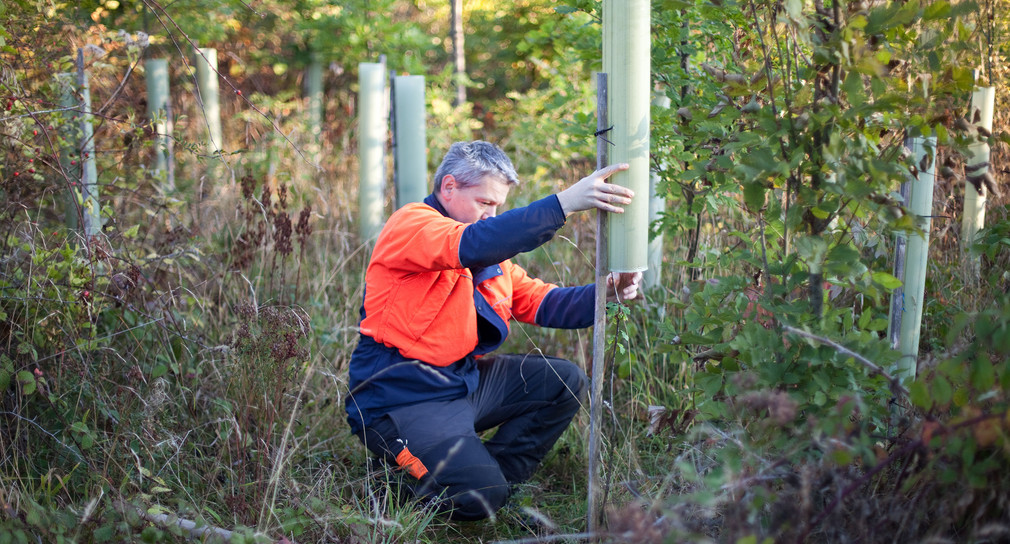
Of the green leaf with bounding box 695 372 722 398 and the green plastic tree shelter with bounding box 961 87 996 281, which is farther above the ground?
the green plastic tree shelter with bounding box 961 87 996 281

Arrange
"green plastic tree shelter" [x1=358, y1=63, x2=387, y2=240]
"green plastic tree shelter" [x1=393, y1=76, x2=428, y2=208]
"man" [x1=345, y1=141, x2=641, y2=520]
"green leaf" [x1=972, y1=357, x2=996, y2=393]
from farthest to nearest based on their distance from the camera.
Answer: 1. "green plastic tree shelter" [x1=358, y1=63, x2=387, y2=240]
2. "green plastic tree shelter" [x1=393, y1=76, x2=428, y2=208]
3. "man" [x1=345, y1=141, x2=641, y2=520]
4. "green leaf" [x1=972, y1=357, x2=996, y2=393]

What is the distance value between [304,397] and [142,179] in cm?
138

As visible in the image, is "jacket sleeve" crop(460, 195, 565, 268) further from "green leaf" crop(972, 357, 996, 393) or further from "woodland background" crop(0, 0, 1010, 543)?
"green leaf" crop(972, 357, 996, 393)

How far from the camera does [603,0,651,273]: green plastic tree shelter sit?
6.69 feet

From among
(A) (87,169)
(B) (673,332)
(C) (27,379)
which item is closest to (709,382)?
(B) (673,332)

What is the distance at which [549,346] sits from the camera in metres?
3.84

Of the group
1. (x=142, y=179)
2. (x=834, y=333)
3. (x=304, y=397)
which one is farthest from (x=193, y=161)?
(x=834, y=333)

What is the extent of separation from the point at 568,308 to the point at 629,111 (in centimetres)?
109

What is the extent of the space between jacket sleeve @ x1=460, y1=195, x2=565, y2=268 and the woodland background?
33 centimetres

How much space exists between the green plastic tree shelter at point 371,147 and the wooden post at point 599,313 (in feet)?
10.1

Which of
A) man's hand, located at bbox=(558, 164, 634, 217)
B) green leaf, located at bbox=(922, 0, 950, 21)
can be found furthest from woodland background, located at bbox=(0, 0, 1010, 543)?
man's hand, located at bbox=(558, 164, 634, 217)

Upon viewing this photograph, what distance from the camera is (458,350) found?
2.84 meters

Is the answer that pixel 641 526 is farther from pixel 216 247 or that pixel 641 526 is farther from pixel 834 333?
pixel 216 247

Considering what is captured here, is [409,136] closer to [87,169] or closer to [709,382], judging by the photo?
[87,169]
